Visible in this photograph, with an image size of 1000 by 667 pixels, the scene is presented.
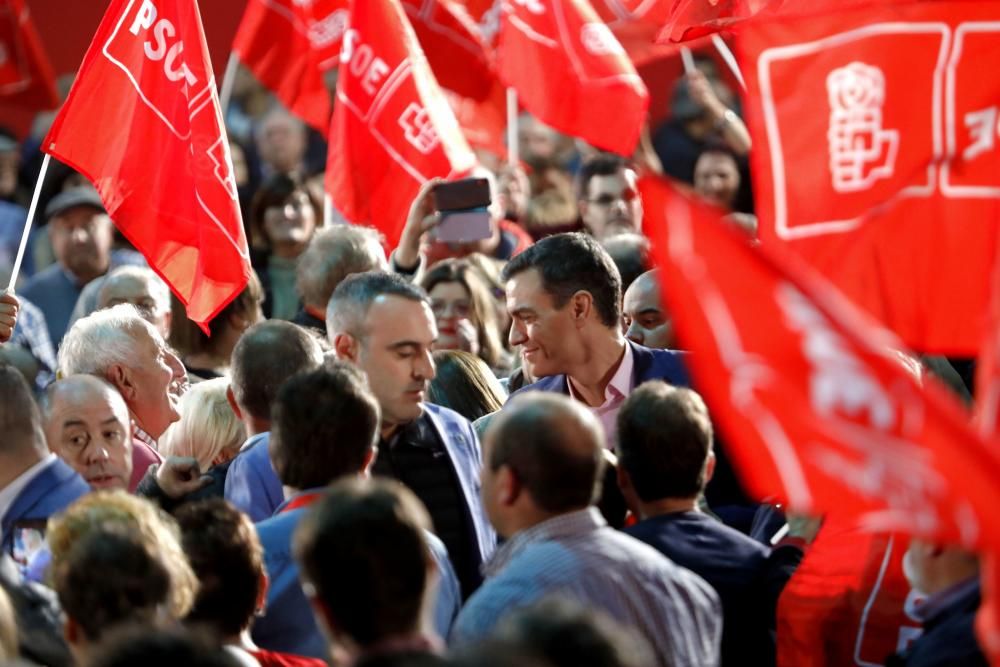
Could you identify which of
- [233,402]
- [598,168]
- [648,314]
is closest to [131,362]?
[233,402]

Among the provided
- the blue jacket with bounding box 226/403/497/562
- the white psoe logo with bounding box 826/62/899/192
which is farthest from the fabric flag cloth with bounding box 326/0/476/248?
the white psoe logo with bounding box 826/62/899/192

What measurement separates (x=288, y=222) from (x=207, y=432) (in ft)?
13.6

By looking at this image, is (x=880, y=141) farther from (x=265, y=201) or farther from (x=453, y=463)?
(x=265, y=201)

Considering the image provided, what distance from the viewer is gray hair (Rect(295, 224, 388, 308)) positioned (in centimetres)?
793

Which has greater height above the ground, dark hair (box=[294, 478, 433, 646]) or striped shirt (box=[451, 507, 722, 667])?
dark hair (box=[294, 478, 433, 646])

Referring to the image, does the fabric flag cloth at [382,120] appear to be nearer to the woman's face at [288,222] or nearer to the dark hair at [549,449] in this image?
the woman's face at [288,222]

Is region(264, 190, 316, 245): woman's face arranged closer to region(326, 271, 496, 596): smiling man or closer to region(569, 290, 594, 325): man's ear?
region(569, 290, 594, 325): man's ear

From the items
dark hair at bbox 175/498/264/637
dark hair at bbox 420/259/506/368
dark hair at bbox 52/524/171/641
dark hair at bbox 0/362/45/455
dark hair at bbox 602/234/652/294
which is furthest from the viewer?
dark hair at bbox 420/259/506/368

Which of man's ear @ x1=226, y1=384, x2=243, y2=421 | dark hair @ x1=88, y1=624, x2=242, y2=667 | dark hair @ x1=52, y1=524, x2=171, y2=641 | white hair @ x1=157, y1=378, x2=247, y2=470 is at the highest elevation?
dark hair @ x1=88, y1=624, x2=242, y2=667

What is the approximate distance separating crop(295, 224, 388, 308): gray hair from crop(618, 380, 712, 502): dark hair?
10.7 ft

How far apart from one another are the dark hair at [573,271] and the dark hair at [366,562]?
121 inches

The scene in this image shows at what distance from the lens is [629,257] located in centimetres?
822

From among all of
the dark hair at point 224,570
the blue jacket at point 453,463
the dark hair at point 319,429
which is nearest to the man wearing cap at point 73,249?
the blue jacket at point 453,463

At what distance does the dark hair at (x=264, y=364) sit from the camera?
5.55 meters
